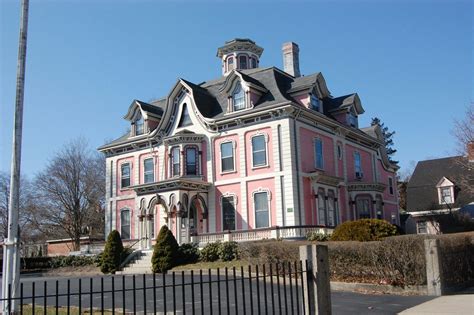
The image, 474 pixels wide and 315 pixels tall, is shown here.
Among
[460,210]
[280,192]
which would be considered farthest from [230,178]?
[460,210]

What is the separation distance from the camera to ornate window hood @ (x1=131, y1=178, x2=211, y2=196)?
29.5m

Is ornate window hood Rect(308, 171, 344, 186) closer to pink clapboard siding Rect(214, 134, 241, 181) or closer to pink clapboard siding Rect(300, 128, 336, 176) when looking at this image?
pink clapboard siding Rect(300, 128, 336, 176)

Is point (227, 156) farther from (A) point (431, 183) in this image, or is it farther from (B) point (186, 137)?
(A) point (431, 183)

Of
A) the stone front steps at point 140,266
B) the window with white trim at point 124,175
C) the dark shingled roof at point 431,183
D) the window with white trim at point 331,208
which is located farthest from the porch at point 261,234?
the dark shingled roof at point 431,183

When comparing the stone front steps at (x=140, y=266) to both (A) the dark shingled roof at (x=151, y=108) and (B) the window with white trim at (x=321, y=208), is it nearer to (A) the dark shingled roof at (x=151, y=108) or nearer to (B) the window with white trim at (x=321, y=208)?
(B) the window with white trim at (x=321, y=208)

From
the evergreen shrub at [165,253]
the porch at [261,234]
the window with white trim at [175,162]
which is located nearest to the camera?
the evergreen shrub at [165,253]

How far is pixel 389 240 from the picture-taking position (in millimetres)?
15531

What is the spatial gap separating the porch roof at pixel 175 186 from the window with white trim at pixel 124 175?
188 inches

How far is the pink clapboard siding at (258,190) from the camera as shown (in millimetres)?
28938

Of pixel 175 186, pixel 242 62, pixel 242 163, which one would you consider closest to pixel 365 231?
pixel 242 163

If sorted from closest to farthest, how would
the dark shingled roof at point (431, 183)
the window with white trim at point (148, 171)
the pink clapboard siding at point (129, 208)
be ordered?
the window with white trim at point (148, 171), the pink clapboard siding at point (129, 208), the dark shingled roof at point (431, 183)

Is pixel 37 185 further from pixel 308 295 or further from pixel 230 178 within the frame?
pixel 308 295

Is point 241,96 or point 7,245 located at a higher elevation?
point 241,96

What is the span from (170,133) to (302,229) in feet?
37.7
